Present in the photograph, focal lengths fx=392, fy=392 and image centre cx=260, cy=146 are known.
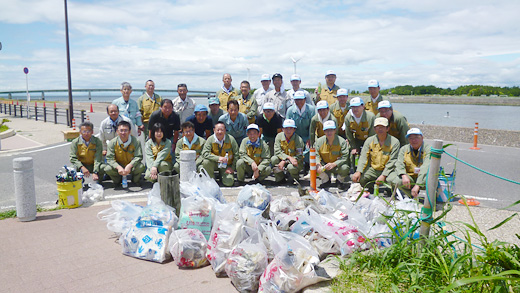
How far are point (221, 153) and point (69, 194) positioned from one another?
2.89 metres

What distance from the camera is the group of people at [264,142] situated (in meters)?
7.19

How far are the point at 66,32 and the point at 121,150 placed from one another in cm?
1473

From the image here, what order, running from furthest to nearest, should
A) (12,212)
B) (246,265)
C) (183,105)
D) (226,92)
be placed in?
1. (226,92)
2. (183,105)
3. (12,212)
4. (246,265)

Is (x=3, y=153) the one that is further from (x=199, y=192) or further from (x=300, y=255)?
(x=300, y=255)

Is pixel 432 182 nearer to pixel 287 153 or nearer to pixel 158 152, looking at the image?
pixel 287 153

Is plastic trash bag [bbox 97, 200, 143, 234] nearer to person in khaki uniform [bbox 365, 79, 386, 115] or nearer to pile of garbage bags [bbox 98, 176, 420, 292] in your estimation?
pile of garbage bags [bbox 98, 176, 420, 292]

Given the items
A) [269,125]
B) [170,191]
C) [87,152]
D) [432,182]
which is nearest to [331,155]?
[269,125]

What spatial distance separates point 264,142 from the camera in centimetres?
799

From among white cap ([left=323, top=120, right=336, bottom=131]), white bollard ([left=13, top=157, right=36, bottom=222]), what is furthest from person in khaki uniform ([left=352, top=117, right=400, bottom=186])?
white bollard ([left=13, top=157, right=36, bottom=222])

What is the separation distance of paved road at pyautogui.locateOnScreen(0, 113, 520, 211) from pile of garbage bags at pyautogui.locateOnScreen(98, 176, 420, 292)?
1317 mm

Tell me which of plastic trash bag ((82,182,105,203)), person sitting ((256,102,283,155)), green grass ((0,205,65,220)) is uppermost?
person sitting ((256,102,283,155))

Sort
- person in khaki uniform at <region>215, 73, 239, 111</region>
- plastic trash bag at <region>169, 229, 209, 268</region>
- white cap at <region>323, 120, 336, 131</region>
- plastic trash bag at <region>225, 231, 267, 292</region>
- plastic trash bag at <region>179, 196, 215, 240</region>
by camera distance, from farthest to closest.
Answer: person in khaki uniform at <region>215, 73, 239, 111</region>, white cap at <region>323, 120, 336, 131</region>, plastic trash bag at <region>179, 196, 215, 240</region>, plastic trash bag at <region>169, 229, 209, 268</region>, plastic trash bag at <region>225, 231, 267, 292</region>

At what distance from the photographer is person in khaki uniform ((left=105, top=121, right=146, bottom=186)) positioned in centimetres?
761

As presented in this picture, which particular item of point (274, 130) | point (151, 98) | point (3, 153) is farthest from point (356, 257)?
point (3, 153)
